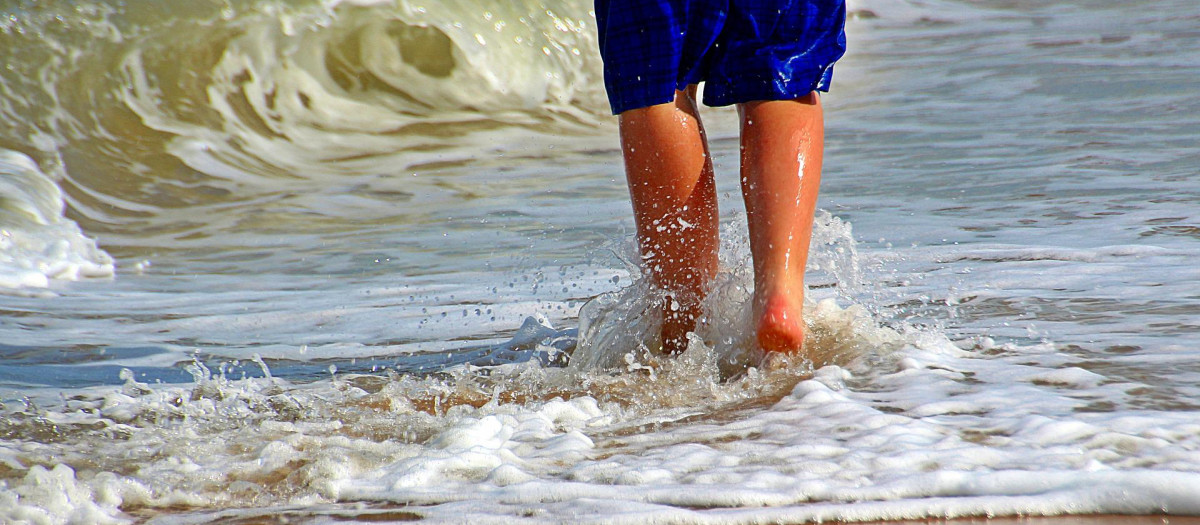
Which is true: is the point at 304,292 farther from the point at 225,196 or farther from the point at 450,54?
the point at 450,54

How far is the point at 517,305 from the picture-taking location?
3205mm

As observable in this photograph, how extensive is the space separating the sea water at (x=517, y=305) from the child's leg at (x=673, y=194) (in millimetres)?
89

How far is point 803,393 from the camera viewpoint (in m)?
2.03

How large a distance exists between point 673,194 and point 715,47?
0.31 m

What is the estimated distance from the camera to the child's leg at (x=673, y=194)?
2.19 m

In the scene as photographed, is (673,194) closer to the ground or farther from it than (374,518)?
farther from it

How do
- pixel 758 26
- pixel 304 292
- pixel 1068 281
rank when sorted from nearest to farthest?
pixel 758 26 → pixel 1068 281 → pixel 304 292

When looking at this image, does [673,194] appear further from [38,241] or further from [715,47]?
[38,241]

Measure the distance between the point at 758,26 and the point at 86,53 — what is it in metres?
6.60

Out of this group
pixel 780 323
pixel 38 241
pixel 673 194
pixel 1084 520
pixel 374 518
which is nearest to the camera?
pixel 1084 520

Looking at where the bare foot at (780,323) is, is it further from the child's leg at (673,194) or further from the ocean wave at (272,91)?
the ocean wave at (272,91)

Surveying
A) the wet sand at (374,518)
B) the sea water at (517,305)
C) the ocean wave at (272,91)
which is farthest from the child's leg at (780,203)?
the ocean wave at (272,91)

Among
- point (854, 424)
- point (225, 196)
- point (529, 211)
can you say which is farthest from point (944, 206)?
point (225, 196)

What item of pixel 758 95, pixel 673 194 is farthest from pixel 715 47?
pixel 673 194
